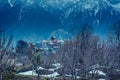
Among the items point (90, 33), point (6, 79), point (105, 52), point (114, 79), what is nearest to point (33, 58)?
point (6, 79)

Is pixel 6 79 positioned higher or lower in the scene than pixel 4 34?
lower

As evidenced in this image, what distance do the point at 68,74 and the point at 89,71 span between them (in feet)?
16.5

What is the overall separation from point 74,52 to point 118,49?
17.2m

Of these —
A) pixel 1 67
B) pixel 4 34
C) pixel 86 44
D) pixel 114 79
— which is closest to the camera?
pixel 4 34

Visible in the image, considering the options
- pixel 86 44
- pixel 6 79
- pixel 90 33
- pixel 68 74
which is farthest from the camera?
pixel 90 33

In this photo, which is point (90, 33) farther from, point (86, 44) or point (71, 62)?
point (71, 62)

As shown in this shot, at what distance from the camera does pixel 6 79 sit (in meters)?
42.8

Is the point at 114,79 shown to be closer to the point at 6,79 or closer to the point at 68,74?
the point at 68,74

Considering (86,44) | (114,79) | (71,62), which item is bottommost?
(114,79)

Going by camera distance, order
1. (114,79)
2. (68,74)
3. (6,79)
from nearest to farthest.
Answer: (6,79)
(114,79)
(68,74)

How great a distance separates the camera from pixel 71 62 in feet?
155

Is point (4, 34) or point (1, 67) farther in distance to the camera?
point (1, 67)

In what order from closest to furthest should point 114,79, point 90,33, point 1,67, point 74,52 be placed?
point 1,67
point 74,52
point 114,79
point 90,33

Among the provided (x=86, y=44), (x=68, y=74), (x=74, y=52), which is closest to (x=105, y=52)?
(x=74, y=52)
